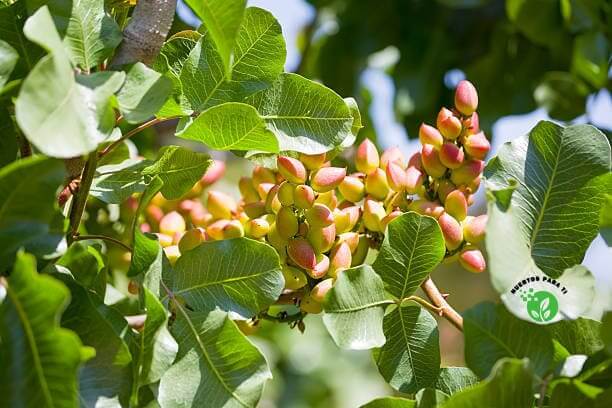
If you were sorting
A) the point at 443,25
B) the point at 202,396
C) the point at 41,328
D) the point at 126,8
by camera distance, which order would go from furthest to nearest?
the point at 443,25 → the point at 126,8 → the point at 202,396 → the point at 41,328

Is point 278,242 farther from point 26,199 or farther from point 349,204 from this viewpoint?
point 26,199

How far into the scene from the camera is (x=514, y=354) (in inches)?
22.7

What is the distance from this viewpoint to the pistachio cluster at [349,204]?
26.2 inches

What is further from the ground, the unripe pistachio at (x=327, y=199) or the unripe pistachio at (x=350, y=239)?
the unripe pistachio at (x=327, y=199)

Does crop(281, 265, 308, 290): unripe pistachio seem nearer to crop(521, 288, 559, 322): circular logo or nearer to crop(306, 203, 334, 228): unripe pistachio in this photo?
crop(306, 203, 334, 228): unripe pistachio

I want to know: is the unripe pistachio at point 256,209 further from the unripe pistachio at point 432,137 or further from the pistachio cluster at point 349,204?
the unripe pistachio at point 432,137

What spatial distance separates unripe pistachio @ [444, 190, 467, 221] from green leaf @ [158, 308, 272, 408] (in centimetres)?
21

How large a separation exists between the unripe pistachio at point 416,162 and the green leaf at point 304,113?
0.11 m

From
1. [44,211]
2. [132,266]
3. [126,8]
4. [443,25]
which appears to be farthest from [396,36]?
[44,211]

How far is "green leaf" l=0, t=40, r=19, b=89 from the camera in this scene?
0.56m

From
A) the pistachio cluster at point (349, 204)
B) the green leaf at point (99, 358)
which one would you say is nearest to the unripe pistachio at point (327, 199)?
the pistachio cluster at point (349, 204)

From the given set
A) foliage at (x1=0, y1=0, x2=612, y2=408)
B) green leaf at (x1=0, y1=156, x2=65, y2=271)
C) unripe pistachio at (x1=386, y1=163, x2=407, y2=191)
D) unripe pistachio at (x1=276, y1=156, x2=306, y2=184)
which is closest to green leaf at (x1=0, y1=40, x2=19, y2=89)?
foliage at (x1=0, y1=0, x2=612, y2=408)

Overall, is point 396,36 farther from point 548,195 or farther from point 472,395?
point 472,395

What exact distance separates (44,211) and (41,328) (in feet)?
0.22
